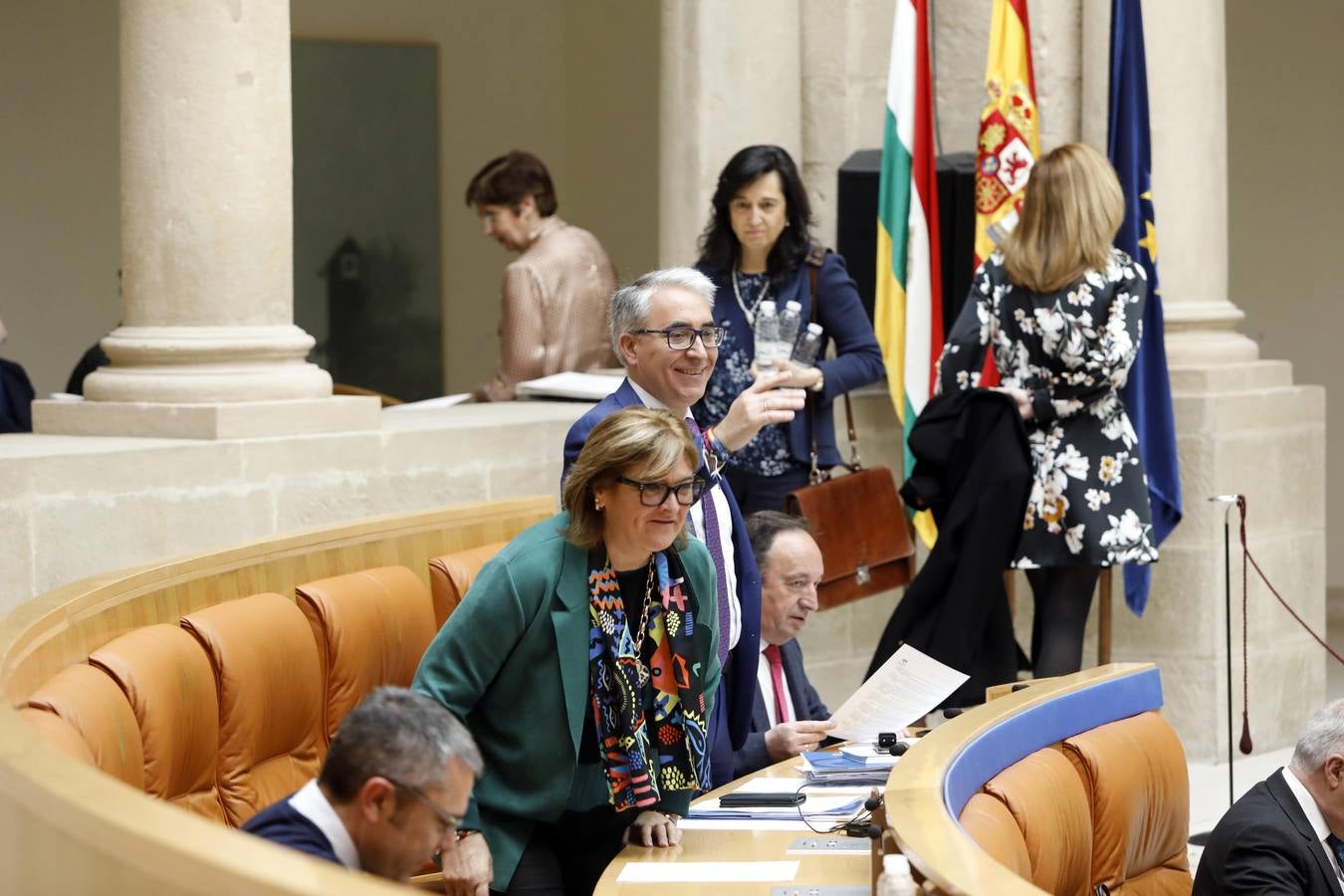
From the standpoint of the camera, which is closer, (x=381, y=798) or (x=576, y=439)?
(x=381, y=798)

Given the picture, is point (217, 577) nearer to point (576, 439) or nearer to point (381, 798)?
point (576, 439)

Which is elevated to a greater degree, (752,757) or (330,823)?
(330,823)

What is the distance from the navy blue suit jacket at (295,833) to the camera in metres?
2.55

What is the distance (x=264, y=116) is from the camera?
18.3 feet

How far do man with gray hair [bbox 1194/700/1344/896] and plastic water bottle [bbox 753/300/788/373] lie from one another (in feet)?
6.72

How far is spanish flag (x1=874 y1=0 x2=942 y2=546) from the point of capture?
6680mm

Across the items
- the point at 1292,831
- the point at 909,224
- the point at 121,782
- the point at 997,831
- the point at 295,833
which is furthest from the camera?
the point at 909,224

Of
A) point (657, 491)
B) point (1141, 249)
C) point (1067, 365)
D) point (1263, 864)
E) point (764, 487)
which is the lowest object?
point (1263, 864)

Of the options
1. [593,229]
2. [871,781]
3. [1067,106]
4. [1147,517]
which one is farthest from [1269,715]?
[593,229]

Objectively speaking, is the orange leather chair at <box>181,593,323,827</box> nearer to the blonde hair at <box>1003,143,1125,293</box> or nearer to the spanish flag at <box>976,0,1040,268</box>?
the blonde hair at <box>1003,143,1125,293</box>

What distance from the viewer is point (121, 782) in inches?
118

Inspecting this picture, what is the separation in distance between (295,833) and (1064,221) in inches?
140

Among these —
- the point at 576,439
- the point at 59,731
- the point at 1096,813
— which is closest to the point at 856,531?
the point at 576,439

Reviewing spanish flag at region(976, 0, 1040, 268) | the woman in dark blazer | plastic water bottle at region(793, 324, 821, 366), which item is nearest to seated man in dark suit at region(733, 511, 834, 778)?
plastic water bottle at region(793, 324, 821, 366)
